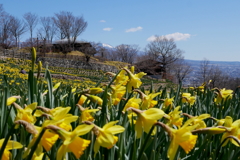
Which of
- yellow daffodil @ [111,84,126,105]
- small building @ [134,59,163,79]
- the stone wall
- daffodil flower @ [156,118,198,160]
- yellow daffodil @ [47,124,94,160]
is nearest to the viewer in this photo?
yellow daffodil @ [47,124,94,160]

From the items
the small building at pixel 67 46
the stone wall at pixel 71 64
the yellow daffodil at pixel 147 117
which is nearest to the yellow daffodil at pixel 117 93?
the yellow daffodil at pixel 147 117

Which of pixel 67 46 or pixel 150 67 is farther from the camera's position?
pixel 67 46

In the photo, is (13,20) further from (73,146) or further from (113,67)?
(73,146)

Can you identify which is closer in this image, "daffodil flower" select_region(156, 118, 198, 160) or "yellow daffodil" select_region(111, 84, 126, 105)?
"daffodil flower" select_region(156, 118, 198, 160)

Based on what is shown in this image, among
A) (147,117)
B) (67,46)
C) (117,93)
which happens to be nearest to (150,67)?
(67,46)

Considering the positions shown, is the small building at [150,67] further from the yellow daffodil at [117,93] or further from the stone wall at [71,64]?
the yellow daffodil at [117,93]

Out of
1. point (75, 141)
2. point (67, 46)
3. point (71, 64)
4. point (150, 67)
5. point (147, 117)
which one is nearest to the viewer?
point (75, 141)

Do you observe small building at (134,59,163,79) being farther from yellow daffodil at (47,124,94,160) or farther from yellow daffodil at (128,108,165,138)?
yellow daffodil at (47,124,94,160)

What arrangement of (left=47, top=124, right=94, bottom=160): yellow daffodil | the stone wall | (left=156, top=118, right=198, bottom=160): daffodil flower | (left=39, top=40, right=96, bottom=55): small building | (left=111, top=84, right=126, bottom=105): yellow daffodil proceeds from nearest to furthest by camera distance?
(left=47, top=124, right=94, bottom=160): yellow daffodil, (left=156, top=118, right=198, bottom=160): daffodil flower, (left=111, top=84, right=126, bottom=105): yellow daffodil, the stone wall, (left=39, top=40, right=96, bottom=55): small building

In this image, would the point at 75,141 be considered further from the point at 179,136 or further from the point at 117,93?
the point at 117,93

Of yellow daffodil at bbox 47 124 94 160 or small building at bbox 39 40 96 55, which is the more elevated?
small building at bbox 39 40 96 55

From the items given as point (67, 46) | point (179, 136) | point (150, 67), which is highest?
point (67, 46)

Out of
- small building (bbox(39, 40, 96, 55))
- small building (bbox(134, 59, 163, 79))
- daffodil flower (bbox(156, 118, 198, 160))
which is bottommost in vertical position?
small building (bbox(134, 59, 163, 79))

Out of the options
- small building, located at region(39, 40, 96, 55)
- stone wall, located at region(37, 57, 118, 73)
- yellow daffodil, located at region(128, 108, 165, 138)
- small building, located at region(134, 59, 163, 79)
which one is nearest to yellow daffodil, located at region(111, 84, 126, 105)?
yellow daffodil, located at region(128, 108, 165, 138)
